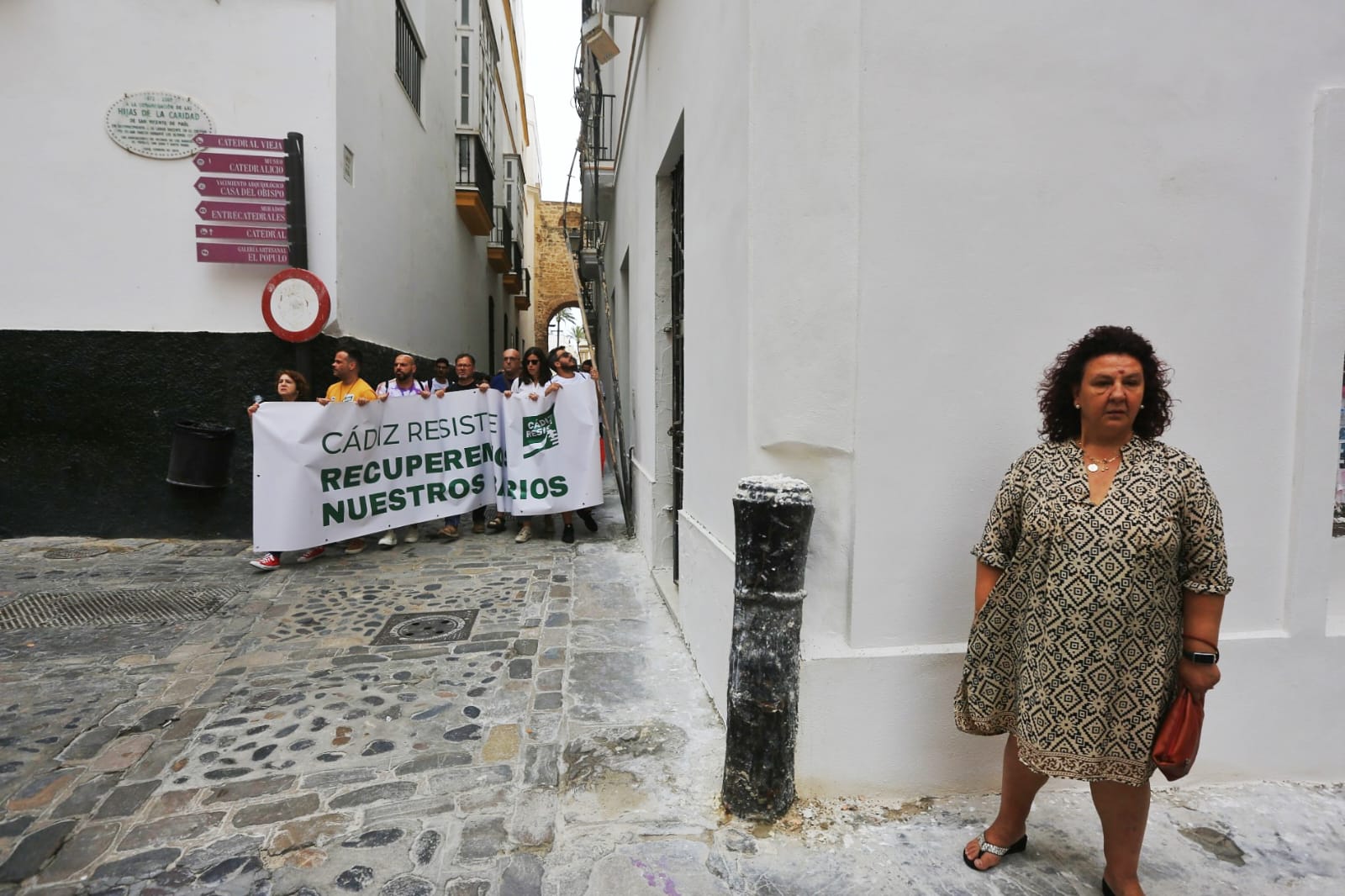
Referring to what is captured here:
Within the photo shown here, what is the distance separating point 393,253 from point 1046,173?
8543 millimetres

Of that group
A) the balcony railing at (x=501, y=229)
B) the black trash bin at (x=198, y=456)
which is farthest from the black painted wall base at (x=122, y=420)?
the balcony railing at (x=501, y=229)

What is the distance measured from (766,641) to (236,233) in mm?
7000

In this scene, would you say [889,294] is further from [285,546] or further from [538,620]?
[285,546]

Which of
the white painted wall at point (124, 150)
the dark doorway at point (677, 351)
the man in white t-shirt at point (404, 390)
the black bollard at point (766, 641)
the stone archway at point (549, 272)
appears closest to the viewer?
the black bollard at point (766, 641)

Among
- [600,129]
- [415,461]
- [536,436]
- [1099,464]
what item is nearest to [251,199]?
[415,461]

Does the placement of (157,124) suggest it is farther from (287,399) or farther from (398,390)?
(398,390)

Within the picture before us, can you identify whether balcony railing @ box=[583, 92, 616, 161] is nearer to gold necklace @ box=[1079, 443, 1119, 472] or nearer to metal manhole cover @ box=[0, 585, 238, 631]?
metal manhole cover @ box=[0, 585, 238, 631]

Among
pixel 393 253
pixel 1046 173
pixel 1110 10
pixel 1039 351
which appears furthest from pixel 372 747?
pixel 393 253

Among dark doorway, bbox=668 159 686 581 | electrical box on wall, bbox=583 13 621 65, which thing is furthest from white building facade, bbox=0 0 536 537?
dark doorway, bbox=668 159 686 581

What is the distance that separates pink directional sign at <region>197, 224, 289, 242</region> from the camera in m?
6.95

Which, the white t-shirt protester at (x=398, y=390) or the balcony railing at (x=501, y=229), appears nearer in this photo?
the white t-shirt protester at (x=398, y=390)

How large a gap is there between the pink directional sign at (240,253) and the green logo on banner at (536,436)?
2.97m

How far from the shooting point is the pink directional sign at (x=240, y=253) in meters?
6.94

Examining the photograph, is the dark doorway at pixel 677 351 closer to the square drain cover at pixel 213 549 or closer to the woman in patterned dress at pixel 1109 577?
the woman in patterned dress at pixel 1109 577
